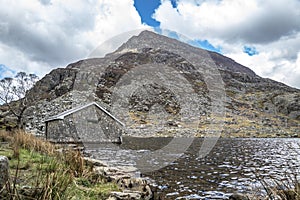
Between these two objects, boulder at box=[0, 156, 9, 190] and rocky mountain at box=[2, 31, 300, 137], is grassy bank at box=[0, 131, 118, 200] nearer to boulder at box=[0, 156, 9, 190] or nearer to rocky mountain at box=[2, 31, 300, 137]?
boulder at box=[0, 156, 9, 190]

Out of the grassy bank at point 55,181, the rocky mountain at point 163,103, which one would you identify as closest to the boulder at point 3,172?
the grassy bank at point 55,181

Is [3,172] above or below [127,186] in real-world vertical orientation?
above

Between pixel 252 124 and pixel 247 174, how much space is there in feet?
201

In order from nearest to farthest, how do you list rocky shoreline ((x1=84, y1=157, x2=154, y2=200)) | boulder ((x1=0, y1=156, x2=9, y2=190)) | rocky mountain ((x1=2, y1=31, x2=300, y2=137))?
boulder ((x1=0, y1=156, x2=9, y2=190))
rocky shoreline ((x1=84, y1=157, x2=154, y2=200))
rocky mountain ((x1=2, y1=31, x2=300, y2=137))

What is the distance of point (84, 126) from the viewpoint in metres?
31.1

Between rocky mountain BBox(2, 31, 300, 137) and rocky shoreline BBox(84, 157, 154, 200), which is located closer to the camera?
rocky shoreline BBox(84, 157, 154, 200)

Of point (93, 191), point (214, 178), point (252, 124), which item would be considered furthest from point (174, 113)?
point (93, 191)

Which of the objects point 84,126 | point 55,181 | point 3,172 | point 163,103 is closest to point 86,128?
point 84,126

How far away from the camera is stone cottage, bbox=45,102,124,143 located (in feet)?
96.3

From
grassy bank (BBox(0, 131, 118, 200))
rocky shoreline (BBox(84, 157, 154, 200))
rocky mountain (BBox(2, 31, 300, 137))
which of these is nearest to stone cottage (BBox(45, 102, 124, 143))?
rocky mountain (BBox(2, 31, 300, 137))

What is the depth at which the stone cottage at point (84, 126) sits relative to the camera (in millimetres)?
29359

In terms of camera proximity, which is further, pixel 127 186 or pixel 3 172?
pixel 127 186

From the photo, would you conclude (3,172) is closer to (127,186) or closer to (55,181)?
(55,181)

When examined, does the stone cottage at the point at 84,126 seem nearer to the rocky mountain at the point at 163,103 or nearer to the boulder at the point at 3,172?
the rocky mountain at the point at 163,103
